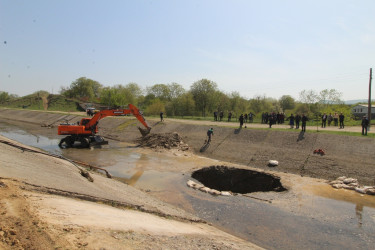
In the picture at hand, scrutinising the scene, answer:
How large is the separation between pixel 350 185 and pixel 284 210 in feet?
19.7

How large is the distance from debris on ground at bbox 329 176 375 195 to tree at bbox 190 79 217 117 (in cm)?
3930

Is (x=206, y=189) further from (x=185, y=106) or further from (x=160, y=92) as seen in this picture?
(x=160, y=92)

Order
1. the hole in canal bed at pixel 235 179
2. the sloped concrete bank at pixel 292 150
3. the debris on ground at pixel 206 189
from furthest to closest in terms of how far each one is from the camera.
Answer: the sloped concrete bank at pixel 292 150 → the hole in canal bed at pixel 235 179 → the debris on ground at pixel 206 189

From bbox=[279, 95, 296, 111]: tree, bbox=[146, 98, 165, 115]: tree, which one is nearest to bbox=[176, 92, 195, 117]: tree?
bbox=[146, 98, 165, 115]: tree

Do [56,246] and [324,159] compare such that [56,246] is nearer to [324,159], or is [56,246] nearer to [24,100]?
[324,159]

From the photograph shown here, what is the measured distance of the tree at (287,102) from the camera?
7586cm

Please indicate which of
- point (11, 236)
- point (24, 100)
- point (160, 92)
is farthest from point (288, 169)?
point (24, 100)

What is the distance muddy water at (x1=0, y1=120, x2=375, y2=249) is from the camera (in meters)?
10.2

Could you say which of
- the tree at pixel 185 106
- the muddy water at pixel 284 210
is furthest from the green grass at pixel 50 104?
the muddy water at pixel 284 210

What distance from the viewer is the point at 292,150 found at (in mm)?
22141

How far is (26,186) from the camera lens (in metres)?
8.37

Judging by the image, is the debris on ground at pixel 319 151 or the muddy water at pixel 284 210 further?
the debris on ground at pixel 319 151

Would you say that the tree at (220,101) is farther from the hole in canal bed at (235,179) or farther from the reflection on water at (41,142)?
the hole in canal bed at (235,179)

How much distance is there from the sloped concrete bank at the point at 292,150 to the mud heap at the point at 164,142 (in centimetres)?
129
